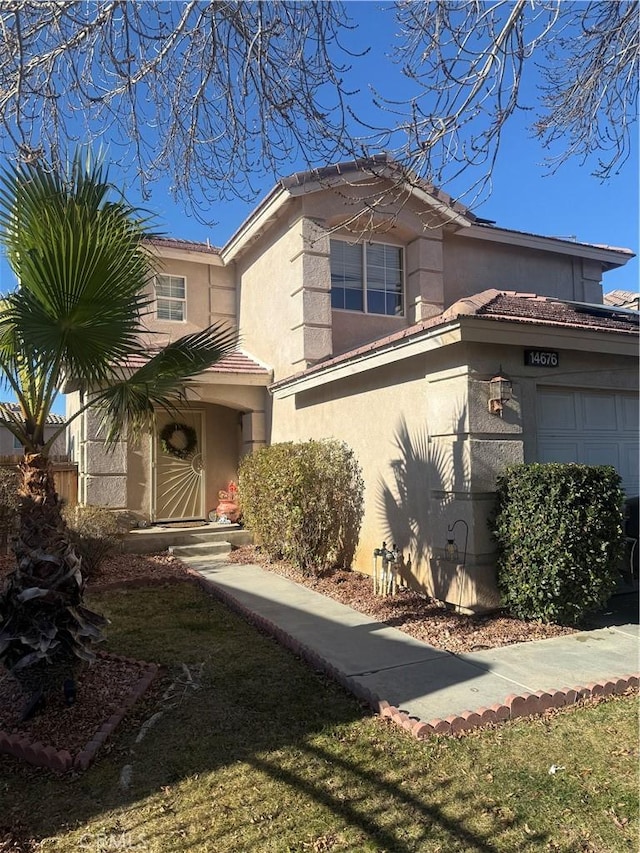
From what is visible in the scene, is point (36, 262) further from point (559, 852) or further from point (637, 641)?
point (637, 641)

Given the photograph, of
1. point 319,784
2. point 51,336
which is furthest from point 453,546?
point 51,336

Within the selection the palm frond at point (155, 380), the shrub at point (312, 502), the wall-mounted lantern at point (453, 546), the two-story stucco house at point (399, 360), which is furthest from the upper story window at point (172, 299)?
the wall-mounted lantern at point (453, 546)

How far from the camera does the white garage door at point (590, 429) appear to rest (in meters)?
7.52

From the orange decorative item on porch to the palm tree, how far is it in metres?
7.96

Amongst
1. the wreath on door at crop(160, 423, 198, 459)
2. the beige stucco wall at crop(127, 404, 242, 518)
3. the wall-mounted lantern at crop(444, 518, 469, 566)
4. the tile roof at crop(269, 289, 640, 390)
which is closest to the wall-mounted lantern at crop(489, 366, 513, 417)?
the tile roof at crop(269, 289, 640, 390)

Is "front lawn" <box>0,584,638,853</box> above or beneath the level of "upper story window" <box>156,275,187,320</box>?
beneath

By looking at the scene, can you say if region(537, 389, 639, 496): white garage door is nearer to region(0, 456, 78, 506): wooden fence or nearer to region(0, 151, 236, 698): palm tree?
region(0, 151, 236, 698): palm tree

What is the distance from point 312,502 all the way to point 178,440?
515 cm

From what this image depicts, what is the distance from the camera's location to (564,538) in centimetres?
611

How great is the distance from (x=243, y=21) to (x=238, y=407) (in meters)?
8.25

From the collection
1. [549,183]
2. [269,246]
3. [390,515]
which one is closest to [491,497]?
[390,515]

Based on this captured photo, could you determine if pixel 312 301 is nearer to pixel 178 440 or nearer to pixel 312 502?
pixel 312 502

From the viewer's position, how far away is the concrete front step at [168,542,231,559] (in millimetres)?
11125

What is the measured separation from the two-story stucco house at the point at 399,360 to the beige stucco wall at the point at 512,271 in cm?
3
